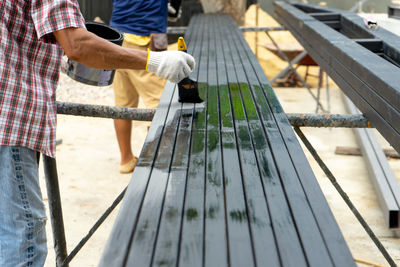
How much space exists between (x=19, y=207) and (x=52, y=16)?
2.54ft

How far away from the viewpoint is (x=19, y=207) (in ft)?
6.27

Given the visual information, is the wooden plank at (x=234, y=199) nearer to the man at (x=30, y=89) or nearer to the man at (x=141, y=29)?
the man at (x=30, y=89)

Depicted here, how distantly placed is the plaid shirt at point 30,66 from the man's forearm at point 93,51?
0.12 ft

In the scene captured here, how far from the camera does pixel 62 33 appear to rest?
1762 mm

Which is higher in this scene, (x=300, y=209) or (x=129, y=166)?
(x=300, y=209)

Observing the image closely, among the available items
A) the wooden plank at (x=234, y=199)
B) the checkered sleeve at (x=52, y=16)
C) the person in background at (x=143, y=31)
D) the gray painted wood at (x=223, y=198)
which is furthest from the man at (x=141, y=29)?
the checkered sleeve at (x=52, y=16)

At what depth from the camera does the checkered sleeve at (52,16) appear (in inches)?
68.1

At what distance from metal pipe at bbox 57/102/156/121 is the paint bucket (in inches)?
9.7

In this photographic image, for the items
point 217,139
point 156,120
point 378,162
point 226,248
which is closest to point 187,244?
point 226,248

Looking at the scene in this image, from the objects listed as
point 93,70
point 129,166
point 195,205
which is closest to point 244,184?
point 195,205

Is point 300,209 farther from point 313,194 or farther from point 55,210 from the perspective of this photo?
point 55,210

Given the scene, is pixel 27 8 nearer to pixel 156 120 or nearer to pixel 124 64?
pixel 124 64

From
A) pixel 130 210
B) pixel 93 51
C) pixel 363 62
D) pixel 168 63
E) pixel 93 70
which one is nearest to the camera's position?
pixel 130 210

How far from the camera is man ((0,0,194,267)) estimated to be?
69.8 inches
